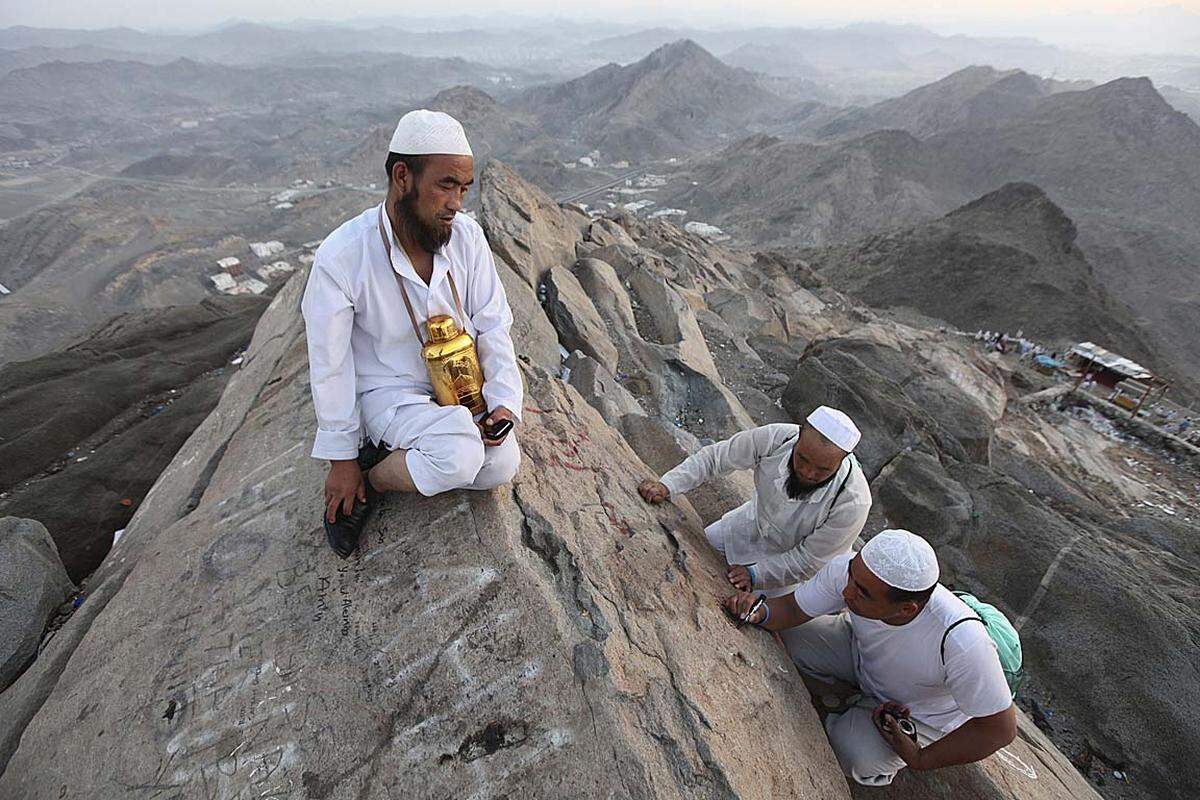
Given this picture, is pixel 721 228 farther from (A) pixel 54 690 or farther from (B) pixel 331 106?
(B) pixel 331 106

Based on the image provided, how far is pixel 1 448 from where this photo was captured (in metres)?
8.40

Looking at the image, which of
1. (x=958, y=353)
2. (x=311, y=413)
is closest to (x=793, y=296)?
(x=958, y=353)

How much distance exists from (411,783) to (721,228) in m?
71.5

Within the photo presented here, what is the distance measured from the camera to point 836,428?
4.05 m

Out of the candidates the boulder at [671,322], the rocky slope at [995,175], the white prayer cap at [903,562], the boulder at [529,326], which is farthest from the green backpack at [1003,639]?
the rocky slope at [995,175]

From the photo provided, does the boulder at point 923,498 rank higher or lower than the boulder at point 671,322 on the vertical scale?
lower

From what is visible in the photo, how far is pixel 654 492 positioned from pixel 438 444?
2.45 metres

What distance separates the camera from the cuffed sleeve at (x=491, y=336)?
3.81 m

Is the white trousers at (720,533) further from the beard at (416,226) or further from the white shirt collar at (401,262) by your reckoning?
the beard at (416,226)

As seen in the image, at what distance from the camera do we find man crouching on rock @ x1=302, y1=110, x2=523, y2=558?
335cm

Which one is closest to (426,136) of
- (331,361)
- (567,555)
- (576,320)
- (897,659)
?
(331,361)

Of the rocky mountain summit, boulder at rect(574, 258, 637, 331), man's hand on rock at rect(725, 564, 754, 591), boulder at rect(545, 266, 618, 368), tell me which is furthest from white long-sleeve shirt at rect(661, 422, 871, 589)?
boulder at rect(574, 258, 637, 331)

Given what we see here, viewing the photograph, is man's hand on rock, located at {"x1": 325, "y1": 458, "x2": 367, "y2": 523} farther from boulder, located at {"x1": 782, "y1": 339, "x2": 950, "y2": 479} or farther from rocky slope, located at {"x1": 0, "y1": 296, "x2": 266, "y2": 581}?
boulder, located at {"x1": 782, "y1": 339, "x2": 950, "y2": 479}

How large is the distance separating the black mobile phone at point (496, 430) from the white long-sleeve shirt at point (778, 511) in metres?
2.08
